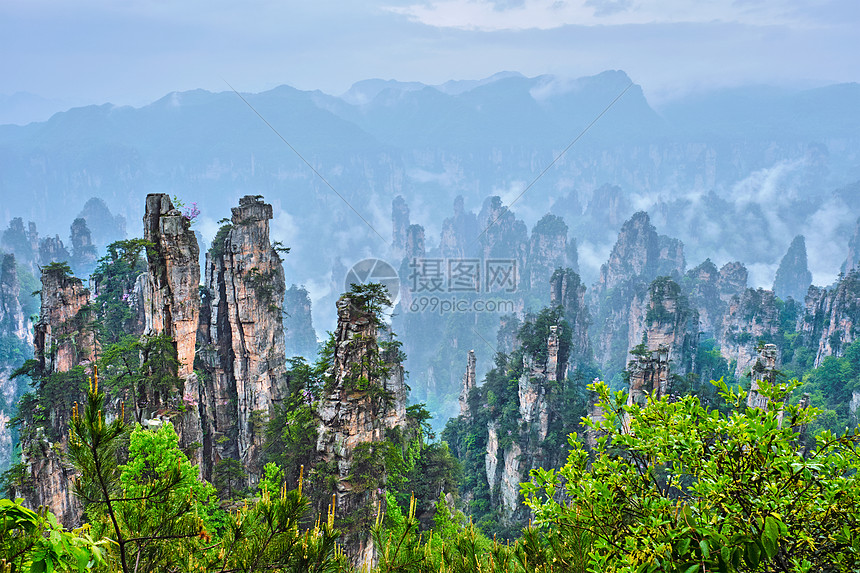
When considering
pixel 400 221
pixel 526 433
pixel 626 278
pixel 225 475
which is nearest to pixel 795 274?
pixel 626 278

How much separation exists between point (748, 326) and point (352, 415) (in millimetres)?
41897

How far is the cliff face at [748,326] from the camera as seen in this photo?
44.4 meters

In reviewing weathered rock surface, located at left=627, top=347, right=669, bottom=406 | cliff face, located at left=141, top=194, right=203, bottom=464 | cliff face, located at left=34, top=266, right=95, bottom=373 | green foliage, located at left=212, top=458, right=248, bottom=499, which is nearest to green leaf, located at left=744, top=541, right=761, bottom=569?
cliff face, located at left=141, top=194, right=203, bottom=464

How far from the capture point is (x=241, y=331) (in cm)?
2125

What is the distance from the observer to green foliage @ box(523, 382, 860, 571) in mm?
3584

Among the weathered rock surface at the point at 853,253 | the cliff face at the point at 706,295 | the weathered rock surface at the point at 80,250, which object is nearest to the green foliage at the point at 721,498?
the cliff face at the point at 706,295

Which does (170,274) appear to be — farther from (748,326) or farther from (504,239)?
(504,239)

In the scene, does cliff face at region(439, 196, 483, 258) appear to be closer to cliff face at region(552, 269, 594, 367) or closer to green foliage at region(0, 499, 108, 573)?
cliff face at region(552, 269, 594, 367)

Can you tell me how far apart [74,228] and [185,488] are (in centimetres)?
7595

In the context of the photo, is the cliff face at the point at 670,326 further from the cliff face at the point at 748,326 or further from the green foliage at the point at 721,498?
the green foliage at the point at 721,498

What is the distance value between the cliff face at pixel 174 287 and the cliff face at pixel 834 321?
4017cm

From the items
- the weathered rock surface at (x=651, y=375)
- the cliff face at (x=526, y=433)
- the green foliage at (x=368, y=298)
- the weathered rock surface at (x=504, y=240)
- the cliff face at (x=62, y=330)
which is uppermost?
the weathered rock surface at (x=504, y=240)

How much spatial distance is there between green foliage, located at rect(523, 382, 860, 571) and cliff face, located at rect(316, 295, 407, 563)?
35.2 feet

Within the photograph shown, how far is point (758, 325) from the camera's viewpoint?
→ 45.8m
